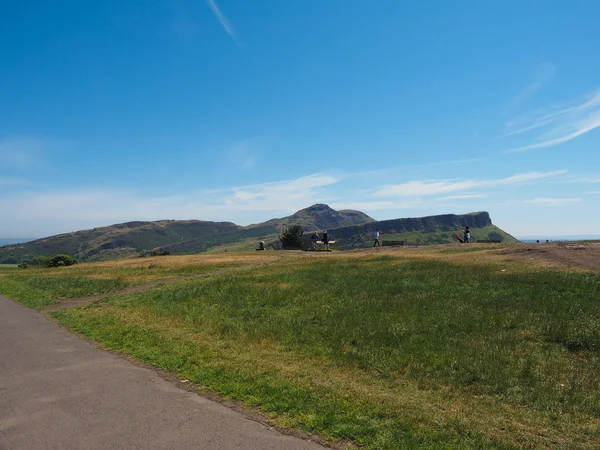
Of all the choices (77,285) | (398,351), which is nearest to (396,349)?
(398,351)

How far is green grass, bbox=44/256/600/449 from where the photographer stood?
734 centimetres

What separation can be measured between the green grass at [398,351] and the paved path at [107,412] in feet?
2.62

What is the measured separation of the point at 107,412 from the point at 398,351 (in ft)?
26.4

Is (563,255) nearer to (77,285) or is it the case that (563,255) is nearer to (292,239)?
(77,285)

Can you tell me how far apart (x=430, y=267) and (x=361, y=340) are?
1534 cm

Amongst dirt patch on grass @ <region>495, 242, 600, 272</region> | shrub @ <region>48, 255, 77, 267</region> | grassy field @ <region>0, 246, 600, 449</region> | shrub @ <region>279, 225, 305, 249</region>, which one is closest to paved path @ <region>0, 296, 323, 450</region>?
grassy field @ <region>0, 246, 600, 449</region>

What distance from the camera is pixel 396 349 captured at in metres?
12.0

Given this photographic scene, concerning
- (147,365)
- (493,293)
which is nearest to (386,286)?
(493,293)

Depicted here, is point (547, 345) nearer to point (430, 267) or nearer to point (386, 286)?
point (386, 286)

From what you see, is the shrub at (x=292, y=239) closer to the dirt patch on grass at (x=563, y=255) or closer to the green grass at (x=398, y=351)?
the dirt patch on grass at (x=563, y=255)

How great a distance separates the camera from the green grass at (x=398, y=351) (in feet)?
24.1

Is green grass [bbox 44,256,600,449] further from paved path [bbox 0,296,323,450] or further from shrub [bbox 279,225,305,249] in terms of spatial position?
shrub [bbox 279,225,305,249]

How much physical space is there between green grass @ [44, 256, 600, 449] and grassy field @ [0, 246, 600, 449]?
0.13ft

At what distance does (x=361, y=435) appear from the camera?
6.75 metres
